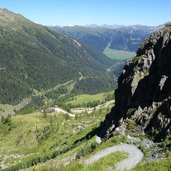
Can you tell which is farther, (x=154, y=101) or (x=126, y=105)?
(x=126, y=105)

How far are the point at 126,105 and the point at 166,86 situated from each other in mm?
31206

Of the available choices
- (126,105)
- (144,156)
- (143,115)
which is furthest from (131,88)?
(144,156)

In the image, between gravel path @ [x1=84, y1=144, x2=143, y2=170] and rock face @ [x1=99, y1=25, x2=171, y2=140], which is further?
rock face @ [x1=99, y1=25, x2=171, y2=140]

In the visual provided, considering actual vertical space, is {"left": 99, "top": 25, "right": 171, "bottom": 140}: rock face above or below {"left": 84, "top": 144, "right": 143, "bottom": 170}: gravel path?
above

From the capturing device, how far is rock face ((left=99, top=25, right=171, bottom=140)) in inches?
4254

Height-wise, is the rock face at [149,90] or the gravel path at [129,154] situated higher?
the rock face at [149,90]

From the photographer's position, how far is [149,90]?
137875 mm

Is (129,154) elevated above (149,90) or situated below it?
below

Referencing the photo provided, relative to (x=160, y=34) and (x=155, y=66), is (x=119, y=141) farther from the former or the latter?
(x=160, y=34)

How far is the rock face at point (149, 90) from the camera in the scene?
10806 centimetres

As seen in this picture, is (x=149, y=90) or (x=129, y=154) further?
(x=149, y=90)

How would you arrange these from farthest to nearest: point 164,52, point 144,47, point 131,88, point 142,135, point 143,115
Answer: point 144,47, point 131,88, point 164,52, point 143,115, point 142,135

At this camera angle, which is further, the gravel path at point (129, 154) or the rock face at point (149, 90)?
the rock face at point (149, 90)

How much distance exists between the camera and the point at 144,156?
8775 centimetres
